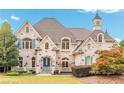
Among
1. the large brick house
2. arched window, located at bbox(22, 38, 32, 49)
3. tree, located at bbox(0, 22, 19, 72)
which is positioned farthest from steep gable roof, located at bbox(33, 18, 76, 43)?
tree, located at bbox(0, 22, 19, 72)

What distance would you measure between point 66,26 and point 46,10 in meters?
0.47

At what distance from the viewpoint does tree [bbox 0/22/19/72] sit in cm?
1295

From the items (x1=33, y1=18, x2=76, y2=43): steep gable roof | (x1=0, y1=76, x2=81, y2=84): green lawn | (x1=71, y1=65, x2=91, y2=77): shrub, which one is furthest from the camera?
(x1=33, y1=18, x2=76, y2=43): steep gable roof

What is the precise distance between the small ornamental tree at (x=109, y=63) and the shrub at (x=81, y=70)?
105 millimetres

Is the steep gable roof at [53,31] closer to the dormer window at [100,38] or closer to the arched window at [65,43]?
the arched window at [65,43]

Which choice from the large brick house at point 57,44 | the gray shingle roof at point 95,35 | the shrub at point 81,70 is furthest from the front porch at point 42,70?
the gray shingle roof at point 95,35

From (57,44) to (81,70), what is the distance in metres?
0.63

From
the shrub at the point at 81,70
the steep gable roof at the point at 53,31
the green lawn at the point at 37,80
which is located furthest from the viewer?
the steep gable roof at the point at 53,31

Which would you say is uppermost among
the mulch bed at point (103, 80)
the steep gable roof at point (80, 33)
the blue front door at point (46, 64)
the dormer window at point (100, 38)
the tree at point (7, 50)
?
the steep gable roof at point (80, 33)

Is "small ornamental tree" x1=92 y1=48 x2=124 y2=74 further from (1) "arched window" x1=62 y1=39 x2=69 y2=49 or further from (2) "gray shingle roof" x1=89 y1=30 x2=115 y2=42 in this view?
(1) "arched window" x1=62 y1=39 x2=69 y2=49

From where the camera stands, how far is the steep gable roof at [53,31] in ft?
42.8

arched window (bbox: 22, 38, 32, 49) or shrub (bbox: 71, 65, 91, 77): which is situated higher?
arched window (bbox: 22, 38, 32, 49)
